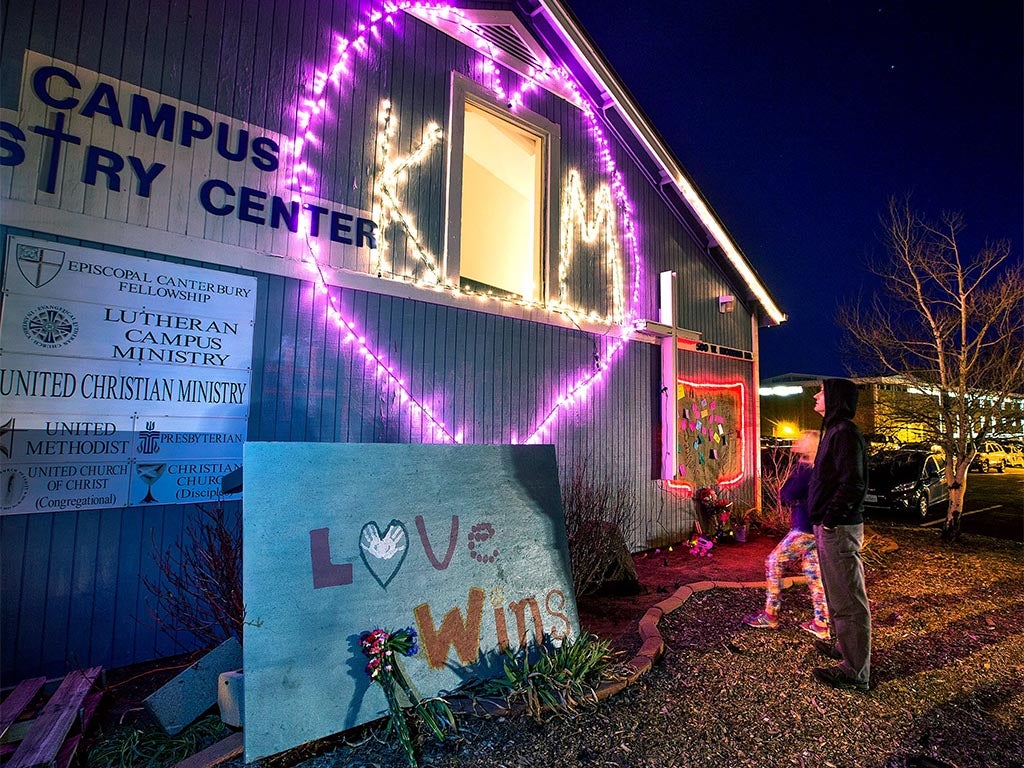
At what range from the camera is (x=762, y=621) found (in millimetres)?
4551

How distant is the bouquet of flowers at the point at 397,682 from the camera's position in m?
2.80

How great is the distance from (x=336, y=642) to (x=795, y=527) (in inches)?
150

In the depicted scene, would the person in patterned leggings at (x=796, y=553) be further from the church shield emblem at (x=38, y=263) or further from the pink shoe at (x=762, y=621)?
the church shield emblem at (x=38, y=263)

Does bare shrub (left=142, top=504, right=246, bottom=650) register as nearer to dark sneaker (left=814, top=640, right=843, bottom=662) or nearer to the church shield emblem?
the church shield emblem

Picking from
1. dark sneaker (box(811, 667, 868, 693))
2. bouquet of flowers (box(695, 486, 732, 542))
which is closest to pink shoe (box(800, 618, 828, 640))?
dark sneaker (box(811, 667, 868, 693))

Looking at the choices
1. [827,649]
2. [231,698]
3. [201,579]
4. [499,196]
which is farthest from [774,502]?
[231,698]

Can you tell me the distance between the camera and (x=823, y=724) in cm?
308

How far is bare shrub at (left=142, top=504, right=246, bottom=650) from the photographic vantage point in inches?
135

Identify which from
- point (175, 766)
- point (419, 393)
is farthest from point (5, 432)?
point (419, 393)

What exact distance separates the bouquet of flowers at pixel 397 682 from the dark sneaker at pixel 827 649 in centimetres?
279

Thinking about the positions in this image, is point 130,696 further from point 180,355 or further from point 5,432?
point 180,355

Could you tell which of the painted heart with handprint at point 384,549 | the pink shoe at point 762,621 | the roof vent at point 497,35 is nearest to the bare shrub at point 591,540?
the pink shoe at point 762,621

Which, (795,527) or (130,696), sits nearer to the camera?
(130,696)

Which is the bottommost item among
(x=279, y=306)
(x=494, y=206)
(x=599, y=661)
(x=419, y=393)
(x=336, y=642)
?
(x=599, y=661)
